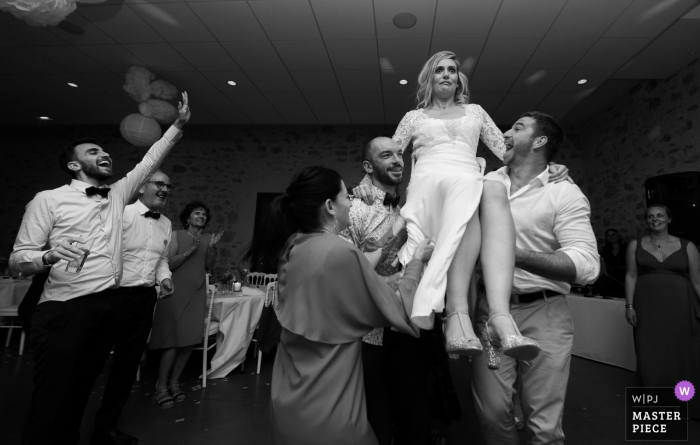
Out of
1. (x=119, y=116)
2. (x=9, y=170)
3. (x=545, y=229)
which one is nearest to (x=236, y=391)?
(x=545, y=229)

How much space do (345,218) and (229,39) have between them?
13.6 ft

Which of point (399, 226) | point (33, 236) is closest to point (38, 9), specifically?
point (33, 236)

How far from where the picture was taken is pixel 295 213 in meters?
1.43

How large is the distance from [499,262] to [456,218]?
214mm

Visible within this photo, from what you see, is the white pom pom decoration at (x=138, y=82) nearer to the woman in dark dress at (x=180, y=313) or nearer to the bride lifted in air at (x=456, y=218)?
the woman in dark dress at (x=180, y=313)

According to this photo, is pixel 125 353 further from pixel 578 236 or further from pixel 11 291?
pixel 11 291

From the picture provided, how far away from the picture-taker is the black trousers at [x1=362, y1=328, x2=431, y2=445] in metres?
1.67

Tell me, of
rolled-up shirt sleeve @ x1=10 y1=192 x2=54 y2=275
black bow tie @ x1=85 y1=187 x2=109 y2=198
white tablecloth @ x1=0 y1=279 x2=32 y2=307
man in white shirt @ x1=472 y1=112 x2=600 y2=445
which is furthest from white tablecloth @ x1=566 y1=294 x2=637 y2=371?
white tablecloth @ x1=0 y1=279 x2=32 y2=307

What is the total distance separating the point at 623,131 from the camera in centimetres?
614

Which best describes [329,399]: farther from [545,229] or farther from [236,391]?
[236,391]

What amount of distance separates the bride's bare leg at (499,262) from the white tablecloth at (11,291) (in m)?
5.09
